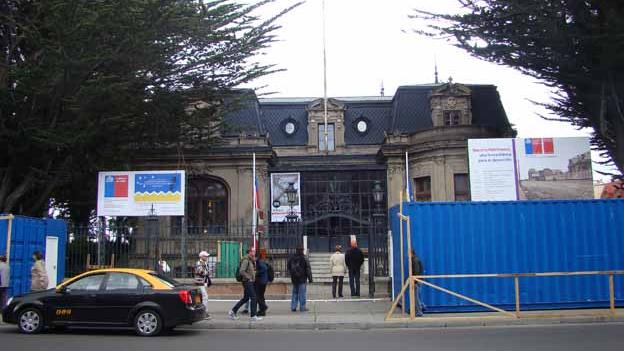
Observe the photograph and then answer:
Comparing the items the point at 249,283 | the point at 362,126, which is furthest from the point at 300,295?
the point at 362,126

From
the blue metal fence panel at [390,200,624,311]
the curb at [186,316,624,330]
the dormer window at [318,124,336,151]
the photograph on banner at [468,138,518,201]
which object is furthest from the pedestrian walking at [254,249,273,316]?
the dormer window at [318,124,336,151]

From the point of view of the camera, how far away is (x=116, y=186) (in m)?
21.5

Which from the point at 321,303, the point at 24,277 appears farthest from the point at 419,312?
the point at 24,277

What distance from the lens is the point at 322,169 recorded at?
42.6 m

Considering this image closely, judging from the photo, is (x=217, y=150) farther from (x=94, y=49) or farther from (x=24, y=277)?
(x=24, y=277)

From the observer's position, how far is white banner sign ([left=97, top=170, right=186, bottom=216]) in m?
21.3

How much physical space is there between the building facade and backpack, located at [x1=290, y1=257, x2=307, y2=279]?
17.3 metres

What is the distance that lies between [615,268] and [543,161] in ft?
19.9

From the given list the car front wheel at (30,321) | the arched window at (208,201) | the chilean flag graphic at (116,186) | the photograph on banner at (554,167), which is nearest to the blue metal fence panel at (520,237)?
the photograph on banner at (554,167)

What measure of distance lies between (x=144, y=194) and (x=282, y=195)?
1875 centimetres

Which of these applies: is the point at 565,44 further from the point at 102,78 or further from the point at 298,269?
the point at 102,78

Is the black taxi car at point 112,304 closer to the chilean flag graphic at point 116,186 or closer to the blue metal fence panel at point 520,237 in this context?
the blue metal fence panel at point 520,237

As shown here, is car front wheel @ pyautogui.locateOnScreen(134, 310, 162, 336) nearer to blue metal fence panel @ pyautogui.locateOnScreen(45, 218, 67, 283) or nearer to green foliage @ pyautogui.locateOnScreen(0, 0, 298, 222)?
blue metal fence panel @ pyautogui.locateOnScreen(45, 218, 67, 283)

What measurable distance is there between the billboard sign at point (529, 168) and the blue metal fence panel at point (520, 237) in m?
4.48
